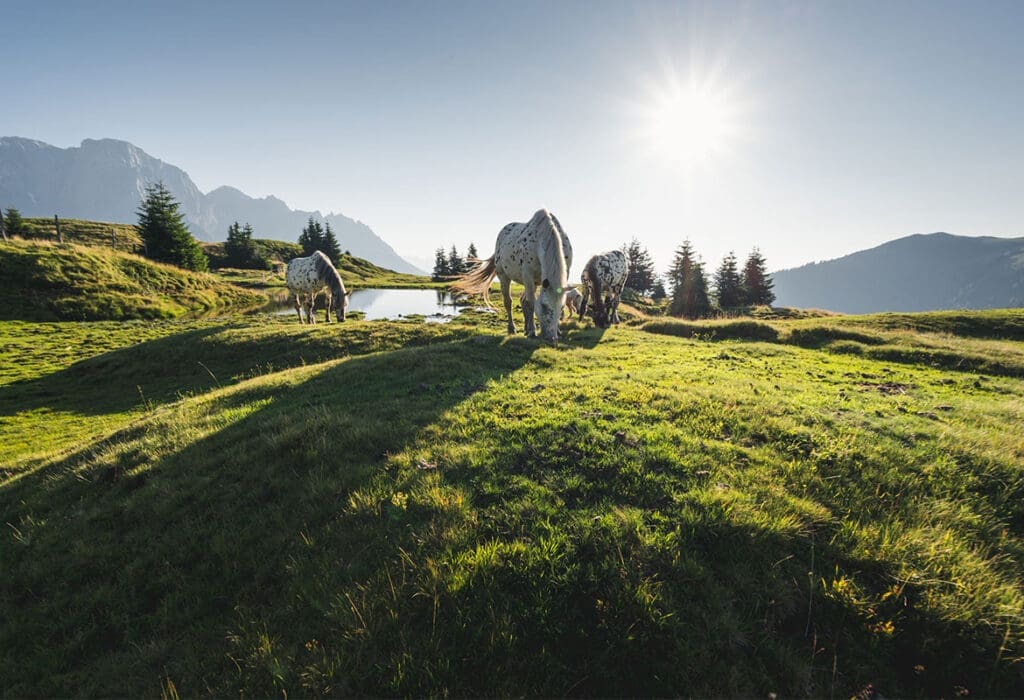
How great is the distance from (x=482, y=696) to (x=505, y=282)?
1482 cm

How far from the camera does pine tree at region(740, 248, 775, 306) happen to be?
55.6 m

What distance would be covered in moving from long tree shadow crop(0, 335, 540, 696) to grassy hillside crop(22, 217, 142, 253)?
69517 millimetres

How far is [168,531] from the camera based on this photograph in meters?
5.04

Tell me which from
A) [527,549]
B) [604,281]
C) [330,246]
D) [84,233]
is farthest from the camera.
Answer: [330,246]

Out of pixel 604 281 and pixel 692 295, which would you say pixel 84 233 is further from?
pixel 692 295

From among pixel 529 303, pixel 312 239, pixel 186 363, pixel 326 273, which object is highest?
pixel 312 239

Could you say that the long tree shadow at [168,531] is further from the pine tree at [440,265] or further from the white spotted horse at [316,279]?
the pine tree at [440,265]

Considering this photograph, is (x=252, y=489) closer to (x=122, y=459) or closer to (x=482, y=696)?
(x=122, y=459)

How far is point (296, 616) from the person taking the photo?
3629 millimetres

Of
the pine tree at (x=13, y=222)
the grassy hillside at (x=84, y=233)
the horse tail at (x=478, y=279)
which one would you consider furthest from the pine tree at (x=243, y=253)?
the horse tail at (x=478, y=279)

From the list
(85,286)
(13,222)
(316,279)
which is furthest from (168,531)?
(13,222)

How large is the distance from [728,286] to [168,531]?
6496cm

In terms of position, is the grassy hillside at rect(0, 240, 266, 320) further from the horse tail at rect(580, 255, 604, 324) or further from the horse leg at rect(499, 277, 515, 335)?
the horse tail at rect(580, 255, 604, 324)

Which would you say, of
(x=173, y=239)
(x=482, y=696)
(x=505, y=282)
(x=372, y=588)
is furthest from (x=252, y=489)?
(x=173, y=239)
